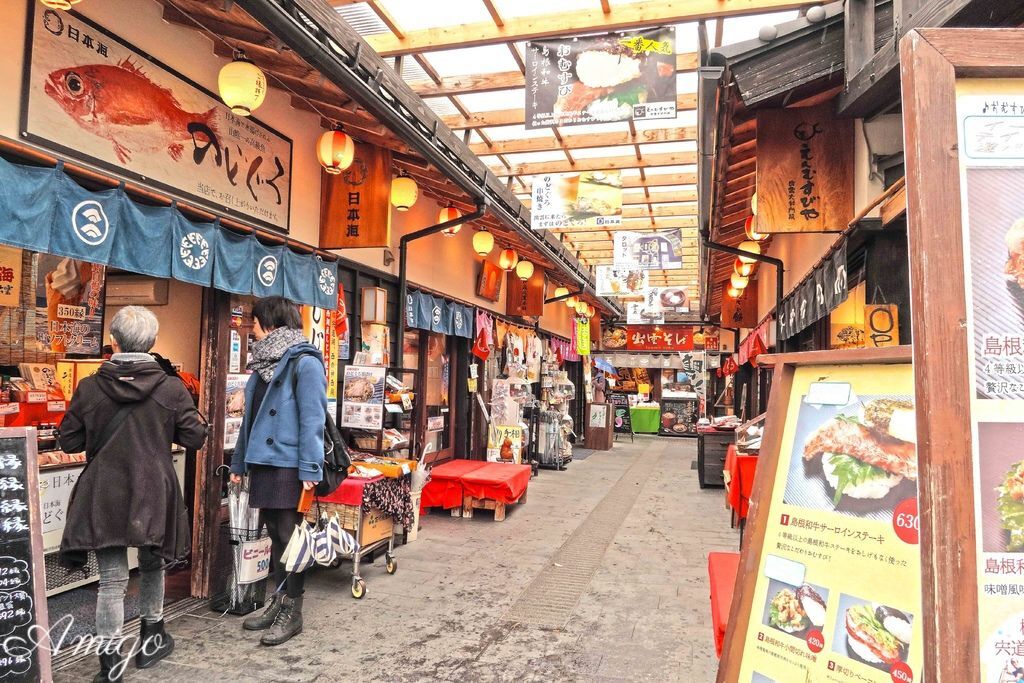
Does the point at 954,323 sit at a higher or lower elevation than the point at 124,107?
lower

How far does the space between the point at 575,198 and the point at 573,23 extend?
3.93 metres

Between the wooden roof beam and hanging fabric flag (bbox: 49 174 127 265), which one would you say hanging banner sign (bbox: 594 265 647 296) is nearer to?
the wooden roof beam

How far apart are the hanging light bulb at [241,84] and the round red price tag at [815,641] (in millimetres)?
4910

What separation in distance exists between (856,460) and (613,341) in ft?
93.6

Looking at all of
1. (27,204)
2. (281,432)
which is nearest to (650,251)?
(281,432)

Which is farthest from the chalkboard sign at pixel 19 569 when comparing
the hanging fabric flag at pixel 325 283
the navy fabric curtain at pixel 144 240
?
the hanging fabric flag at pixel 325 283

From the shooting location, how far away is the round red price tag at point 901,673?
171 centimetres

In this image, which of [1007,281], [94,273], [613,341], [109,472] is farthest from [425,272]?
[613,341]

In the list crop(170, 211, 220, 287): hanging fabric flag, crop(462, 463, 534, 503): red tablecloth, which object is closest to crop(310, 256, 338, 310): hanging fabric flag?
crop(170, 211, 220, 287): hanging fabric flag

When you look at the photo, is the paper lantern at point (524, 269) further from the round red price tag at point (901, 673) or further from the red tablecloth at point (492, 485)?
the round red price tag at point (901, 673)

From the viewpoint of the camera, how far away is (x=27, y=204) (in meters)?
3.71

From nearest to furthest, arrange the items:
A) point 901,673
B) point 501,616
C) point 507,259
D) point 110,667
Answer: point 901,673, point 110,667, point 501,616, point 507,259

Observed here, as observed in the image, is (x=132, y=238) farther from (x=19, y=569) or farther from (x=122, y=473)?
(x=19, y=569)

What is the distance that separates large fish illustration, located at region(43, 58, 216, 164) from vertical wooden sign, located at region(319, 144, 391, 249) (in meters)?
1.85
